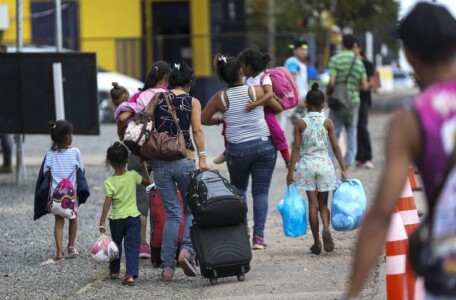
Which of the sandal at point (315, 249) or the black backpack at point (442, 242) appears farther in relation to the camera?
the sandal at point (315, 249)

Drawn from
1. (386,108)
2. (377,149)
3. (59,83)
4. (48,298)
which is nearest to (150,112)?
(48,298)

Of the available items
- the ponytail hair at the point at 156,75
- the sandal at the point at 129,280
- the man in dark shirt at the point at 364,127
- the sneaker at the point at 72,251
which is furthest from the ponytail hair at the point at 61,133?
the man in dark shirt at the point at 364,127

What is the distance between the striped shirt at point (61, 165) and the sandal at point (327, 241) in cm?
217

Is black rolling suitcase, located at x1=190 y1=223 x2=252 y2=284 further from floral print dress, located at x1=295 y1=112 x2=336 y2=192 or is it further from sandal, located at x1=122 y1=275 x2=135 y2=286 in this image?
floral print dress, located at x1=295 y1=112 x2=336 y2=192

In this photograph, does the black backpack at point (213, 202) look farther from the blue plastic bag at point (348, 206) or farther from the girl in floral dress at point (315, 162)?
the girl in floral dress at point (315, 162)

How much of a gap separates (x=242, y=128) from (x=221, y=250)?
1.61 metres

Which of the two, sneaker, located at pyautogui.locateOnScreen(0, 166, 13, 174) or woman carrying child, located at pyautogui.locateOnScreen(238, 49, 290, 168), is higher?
woman carrying child, located at pyautogui.locateOnScreen(238, 49, 290, 168)

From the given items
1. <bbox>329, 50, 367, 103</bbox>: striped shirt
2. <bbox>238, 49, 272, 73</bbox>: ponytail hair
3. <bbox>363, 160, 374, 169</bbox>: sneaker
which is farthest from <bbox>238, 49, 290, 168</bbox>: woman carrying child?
<bbox>363, 160, 374, 169</bbox>: sneaker

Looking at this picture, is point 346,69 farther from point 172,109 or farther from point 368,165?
point 172,109

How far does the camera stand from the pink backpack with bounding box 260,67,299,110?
34.1ft

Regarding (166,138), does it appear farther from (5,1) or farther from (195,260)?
(5,1)

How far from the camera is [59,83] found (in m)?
14.5

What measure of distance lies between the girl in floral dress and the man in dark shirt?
650cm

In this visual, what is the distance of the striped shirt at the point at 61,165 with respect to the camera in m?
9.48
